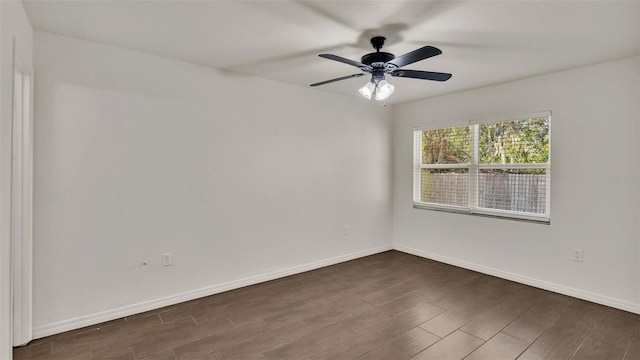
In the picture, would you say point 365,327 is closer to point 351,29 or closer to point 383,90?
point 383,90

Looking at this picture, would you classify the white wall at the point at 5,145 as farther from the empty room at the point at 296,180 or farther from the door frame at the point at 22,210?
the door frame at the point at 22,210

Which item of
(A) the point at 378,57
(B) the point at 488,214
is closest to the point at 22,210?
(A) the point at 378,57

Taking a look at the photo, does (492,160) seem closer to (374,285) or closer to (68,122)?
Answer: (374,285)

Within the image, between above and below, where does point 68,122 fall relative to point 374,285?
above

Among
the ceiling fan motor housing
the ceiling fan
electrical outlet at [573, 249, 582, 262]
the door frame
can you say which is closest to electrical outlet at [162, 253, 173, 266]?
the door frame

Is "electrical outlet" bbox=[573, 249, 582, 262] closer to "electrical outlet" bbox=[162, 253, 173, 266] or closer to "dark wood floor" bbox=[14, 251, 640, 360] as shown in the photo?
"dark wood floor" bbox=[14, 251, 640, 360]

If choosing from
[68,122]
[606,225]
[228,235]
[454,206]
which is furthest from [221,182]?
[606,225]

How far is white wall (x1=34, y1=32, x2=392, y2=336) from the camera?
8.49 feet

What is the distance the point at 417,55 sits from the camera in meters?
2.22

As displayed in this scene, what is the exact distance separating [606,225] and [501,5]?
2530 mm

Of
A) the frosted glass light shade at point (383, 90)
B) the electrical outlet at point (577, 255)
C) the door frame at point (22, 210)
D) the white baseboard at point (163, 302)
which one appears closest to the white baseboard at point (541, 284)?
the electrical outlet at point (577, 255)

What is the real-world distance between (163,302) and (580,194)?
4.32 meters

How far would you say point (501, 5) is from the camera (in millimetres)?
2070

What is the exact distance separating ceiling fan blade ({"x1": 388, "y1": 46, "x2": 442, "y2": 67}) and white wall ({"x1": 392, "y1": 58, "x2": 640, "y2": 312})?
2191 mm
